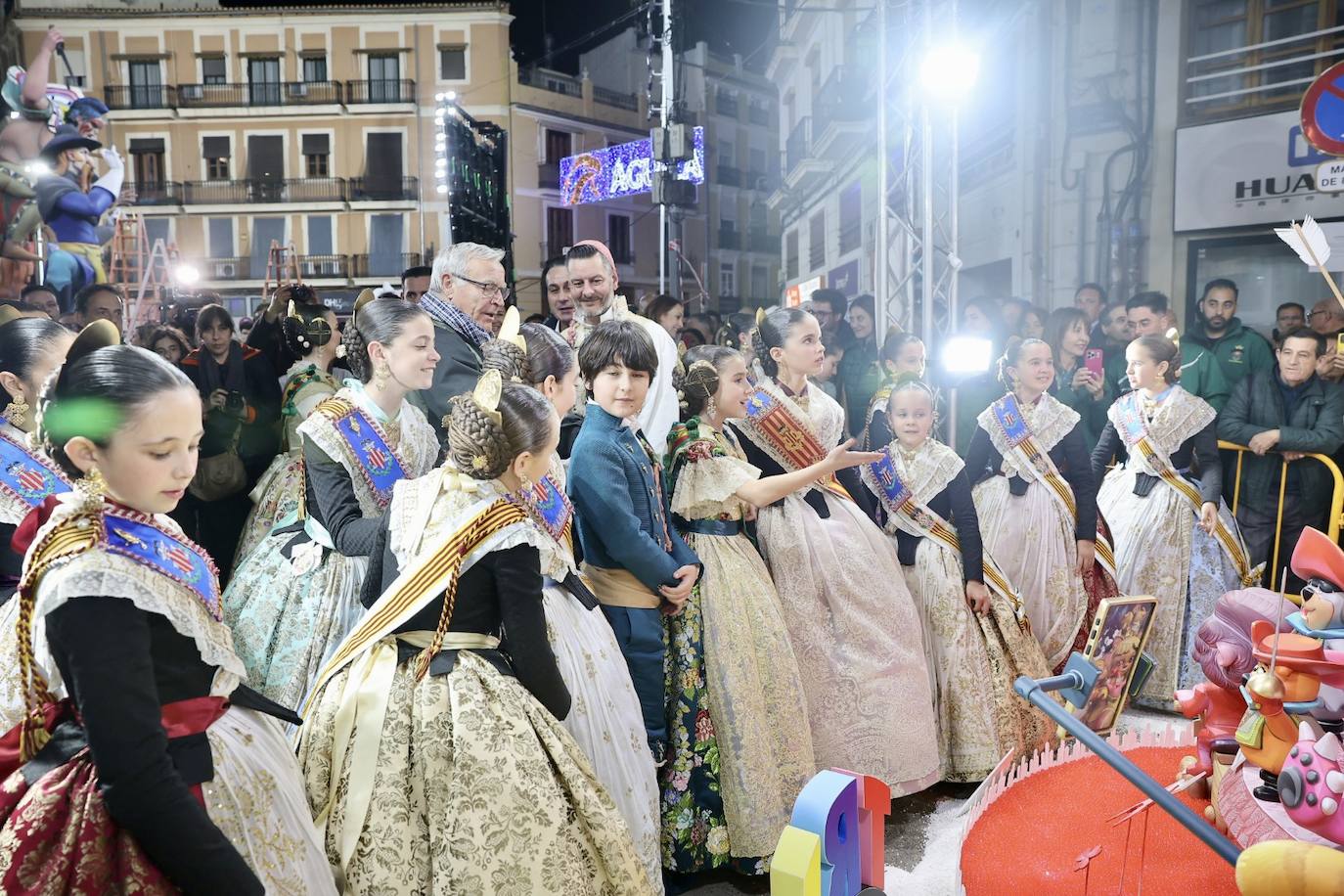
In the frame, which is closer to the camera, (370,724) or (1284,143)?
(370,724)

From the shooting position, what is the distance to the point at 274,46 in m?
20.1

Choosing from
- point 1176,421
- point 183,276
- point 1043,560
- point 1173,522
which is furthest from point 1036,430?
point 183,276

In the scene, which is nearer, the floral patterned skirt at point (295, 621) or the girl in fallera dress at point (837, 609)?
the floral patterned skirt at point (295, 621)

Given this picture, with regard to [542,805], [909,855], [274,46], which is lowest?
[909,855]

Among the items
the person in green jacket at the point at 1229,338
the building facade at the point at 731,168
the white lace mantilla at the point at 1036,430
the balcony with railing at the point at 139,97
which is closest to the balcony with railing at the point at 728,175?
the building facade at the point at 731,168

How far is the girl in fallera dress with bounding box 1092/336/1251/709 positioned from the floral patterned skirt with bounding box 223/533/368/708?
332 cm

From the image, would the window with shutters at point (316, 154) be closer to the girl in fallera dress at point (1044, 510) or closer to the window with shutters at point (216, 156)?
the window with shutters at point (216, 156)

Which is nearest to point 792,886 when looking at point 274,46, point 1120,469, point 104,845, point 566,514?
point 104,845

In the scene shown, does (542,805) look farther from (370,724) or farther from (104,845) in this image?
(104,845)

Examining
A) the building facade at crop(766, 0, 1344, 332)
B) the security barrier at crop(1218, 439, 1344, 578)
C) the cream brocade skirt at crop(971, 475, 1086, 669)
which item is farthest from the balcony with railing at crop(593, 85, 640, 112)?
the cream brocade skirt at crop(971, 475, 1086, 669)

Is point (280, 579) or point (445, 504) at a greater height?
point (445, 504)

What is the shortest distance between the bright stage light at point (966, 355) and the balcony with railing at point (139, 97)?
56.7 feet

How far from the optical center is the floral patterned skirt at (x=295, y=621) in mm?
2854

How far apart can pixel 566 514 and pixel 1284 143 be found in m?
7.95
